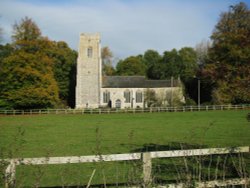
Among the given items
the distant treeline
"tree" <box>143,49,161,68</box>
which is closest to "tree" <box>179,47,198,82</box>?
the distant treeline

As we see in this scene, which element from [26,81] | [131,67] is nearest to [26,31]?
[26,81]

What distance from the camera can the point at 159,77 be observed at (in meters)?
91.8

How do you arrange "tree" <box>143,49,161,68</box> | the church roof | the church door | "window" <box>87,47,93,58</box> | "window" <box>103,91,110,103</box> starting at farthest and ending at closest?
"tree" <box>143,49,161,68</box> → the church roof → "window" <box>103,91,110,103</box> → the church door → "window" <box>87,47,93,58</box>

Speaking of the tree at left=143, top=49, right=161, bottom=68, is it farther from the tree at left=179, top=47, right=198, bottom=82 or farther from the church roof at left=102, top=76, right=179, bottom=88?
the church roof at left=102, top=76, right=179, bottom=88

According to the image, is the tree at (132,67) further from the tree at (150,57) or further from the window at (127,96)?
the window at (127,96)

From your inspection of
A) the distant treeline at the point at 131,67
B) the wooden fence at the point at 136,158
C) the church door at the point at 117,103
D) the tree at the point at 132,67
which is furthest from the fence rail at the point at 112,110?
the wooden fence at the point at 136,158

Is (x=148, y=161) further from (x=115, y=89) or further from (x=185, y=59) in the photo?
(x=185, y=59)

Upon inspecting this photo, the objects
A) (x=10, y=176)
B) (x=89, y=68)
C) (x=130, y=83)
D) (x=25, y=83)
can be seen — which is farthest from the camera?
(x=130, y=83)

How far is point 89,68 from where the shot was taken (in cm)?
6881

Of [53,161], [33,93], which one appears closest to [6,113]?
[33,93]

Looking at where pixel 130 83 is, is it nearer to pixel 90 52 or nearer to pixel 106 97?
pixel 106 97

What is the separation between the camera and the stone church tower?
68.0 meters

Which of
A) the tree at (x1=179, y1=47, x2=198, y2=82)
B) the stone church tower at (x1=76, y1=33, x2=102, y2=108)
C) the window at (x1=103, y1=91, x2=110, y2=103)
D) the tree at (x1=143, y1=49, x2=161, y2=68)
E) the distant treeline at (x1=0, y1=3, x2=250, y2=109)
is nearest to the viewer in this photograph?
the distant treeline at (x1=0, y1=3, x2=250, y2=109)

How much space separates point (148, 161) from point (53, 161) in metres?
1.81
